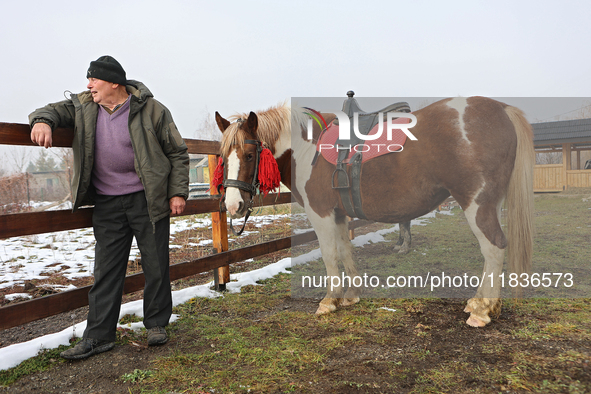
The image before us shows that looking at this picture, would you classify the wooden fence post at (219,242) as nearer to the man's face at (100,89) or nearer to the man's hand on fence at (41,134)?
the man's face at (100,89)

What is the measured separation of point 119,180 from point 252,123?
115 centimetres

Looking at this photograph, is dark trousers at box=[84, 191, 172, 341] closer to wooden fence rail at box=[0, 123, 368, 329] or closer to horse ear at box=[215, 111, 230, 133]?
wooden fence rail at box=[0, 123, 368, 329]

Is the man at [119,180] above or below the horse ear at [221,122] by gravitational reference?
below

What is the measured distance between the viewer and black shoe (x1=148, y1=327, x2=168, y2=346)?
2406 millimetres

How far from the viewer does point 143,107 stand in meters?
2.42

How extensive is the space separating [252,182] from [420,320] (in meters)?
1.84

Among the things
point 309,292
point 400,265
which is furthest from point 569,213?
point 309,292

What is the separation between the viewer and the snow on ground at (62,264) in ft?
7.47

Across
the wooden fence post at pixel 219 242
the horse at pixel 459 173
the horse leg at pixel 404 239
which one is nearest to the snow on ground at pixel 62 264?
the wooden fence post at pixel 219 242

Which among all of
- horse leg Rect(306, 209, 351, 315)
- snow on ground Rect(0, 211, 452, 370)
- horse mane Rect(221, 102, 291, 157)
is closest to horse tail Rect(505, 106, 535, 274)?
snow on ground Rect(0, 211, 452, 370)

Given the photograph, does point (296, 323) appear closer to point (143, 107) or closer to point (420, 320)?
point (420, 320)

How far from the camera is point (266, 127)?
307 centimetres

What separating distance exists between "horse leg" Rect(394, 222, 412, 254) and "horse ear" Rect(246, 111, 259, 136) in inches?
117

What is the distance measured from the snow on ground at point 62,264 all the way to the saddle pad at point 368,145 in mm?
900
